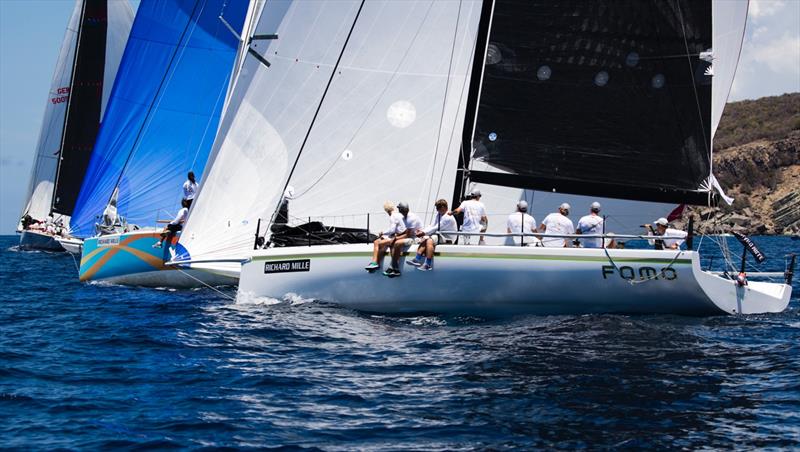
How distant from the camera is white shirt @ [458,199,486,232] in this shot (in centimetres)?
1453

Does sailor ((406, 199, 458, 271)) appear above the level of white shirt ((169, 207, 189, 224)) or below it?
below

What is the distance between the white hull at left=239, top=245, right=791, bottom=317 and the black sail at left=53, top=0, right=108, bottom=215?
26.7m

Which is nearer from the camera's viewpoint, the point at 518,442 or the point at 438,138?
the point at 518,442

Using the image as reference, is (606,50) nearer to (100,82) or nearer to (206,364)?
(206,364)

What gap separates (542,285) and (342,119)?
563 centimetres

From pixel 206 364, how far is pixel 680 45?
963cm

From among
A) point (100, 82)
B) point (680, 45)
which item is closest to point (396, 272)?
point (680, 45)

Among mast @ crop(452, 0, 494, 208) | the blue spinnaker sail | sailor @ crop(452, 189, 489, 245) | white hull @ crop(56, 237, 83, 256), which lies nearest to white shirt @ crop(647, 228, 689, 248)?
sailor @ crop(452, 189, 489, 245)

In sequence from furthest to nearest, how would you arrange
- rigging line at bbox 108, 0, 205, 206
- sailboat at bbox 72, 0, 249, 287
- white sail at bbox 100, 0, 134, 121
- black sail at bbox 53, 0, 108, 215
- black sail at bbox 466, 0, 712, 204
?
1. white sail at bbox 100, 0, 134, 121
2. black sail at bbox 53, 0, 108, 215
3. rigging line at bbox 108, 0, 205, 206
4. sailboat at bbox 72, 0, 249, 287
5. black sail at bbox 466, 0, 712, 204

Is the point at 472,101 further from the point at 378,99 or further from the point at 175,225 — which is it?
the point at 175,225

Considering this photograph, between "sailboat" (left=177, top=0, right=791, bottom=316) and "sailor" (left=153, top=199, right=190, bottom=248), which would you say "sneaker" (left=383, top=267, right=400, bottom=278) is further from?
"sailor" (left=153, top=199, right=190, bottom=248)

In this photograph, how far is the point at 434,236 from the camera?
1455 centimetres

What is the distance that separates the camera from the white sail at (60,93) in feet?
125

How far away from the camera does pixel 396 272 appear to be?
45.9 ft
